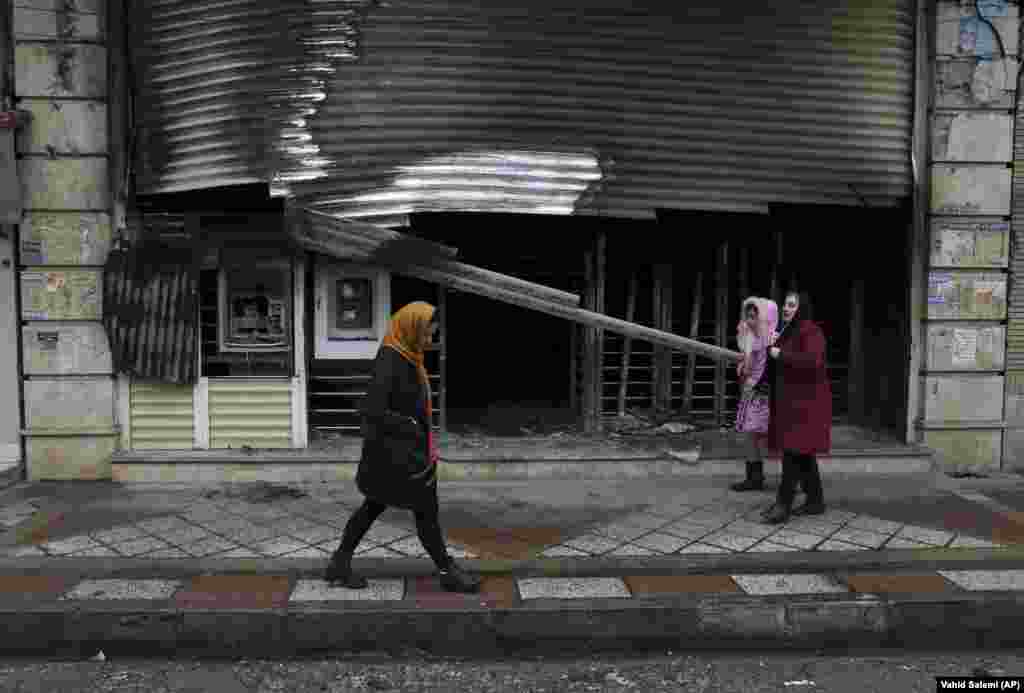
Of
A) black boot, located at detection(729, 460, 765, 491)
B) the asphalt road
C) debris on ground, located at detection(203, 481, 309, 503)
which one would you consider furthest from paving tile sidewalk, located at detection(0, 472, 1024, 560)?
the asphalt road

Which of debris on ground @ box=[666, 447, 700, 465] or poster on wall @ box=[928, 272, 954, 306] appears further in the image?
poster on wall @ box=[928, 272, 954, 306]

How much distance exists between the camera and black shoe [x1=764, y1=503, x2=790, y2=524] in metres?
6.07

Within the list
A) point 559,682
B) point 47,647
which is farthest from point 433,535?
point 47,647

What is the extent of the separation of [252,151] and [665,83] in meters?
3.60

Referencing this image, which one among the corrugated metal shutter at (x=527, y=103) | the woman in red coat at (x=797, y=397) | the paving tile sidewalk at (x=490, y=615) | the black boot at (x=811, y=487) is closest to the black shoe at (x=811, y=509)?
the black boot at (x=811, y=487)

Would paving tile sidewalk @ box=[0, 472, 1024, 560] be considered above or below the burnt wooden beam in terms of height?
below

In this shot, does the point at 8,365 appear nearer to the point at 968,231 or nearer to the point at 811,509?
the point at 811,509

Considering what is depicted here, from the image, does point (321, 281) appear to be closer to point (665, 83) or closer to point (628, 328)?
point (628, 328)

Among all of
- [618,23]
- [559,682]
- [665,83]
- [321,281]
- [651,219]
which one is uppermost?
[618,23]

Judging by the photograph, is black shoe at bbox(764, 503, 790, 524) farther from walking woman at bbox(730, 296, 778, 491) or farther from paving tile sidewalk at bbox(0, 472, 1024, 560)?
walking woman at bbox(730, 296, 778, 491)

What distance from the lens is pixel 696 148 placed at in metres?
7.45

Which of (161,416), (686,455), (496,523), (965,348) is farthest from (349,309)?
(965,348)

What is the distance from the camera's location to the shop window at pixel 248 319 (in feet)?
24.5

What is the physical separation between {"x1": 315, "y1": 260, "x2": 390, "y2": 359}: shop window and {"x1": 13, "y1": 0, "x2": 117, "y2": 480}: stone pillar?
1805 mm
